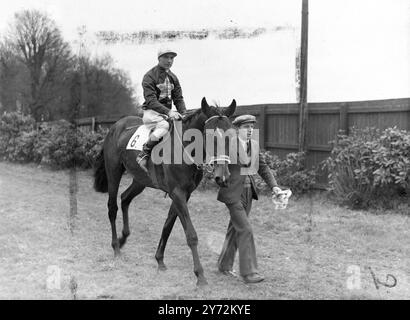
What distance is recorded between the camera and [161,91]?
7.00 metres

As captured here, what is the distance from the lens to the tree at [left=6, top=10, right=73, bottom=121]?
23.3 metres

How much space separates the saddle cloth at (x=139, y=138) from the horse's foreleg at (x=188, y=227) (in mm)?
1299

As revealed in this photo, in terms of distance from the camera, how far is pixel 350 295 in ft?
18.2

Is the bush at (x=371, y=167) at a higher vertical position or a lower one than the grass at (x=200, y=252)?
higher

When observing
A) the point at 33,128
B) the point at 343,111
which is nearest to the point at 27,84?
the point at 33,128

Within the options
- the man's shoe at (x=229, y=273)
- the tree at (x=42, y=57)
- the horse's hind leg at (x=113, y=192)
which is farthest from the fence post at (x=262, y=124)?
the tree at (x=42, y=57)

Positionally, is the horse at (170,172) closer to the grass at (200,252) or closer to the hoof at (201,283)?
the hoof at (201,283)

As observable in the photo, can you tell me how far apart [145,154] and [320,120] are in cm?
596

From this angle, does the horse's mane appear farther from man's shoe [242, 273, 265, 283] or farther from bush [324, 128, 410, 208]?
bush [324, 128, 410, 208]

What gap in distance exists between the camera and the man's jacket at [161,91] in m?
6.77

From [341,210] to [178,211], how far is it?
4.95 meters

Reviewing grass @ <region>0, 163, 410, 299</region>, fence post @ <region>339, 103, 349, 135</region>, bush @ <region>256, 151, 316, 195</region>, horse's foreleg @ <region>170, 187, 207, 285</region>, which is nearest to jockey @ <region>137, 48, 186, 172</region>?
horse's foreleg @ <region>170, 187, 207, 285</region>

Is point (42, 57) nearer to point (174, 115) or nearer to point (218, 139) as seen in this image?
point (174, 115)
